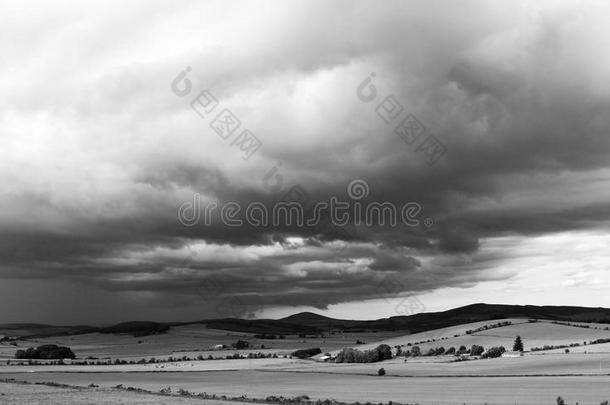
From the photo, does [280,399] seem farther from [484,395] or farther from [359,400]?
[484,395]

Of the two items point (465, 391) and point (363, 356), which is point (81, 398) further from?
point (363, 356)

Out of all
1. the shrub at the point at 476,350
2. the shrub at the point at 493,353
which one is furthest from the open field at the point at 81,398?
the shrub at the point at 476,350

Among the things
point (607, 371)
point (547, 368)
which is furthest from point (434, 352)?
point (607, 371)

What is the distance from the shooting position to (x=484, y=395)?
74.4 meters

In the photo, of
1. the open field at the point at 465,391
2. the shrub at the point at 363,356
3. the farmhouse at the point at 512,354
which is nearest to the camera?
the open field at the point at 465,391

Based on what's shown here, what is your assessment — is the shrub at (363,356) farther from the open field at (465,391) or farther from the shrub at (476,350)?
the open field at (465,391)

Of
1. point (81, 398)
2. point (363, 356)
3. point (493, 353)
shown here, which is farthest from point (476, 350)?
point (81, 398)

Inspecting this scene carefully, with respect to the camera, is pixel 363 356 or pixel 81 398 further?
pixel 363 356

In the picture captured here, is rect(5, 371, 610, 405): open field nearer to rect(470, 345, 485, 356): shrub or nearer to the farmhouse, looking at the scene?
the farmhouse

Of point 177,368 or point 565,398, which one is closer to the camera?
point 565,398

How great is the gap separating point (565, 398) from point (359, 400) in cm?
2120

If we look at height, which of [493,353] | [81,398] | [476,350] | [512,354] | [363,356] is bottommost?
[81,398]

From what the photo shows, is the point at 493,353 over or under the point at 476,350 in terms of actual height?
under

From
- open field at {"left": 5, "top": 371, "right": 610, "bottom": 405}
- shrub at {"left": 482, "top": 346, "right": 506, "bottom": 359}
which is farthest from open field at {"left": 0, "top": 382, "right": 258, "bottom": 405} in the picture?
shrub at {"left": 482, "top": 346, "right": 506, "bottom": 359}
